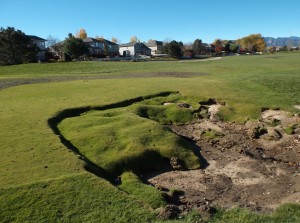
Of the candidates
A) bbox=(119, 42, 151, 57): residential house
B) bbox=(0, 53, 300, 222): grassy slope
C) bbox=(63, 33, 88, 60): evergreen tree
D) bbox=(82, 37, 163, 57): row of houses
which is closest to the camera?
bbox=(0, 53, 300, 222): grassy slope

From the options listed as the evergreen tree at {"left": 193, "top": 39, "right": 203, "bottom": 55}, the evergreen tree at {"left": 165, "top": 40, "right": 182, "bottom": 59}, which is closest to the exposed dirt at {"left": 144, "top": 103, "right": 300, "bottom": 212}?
the evergreen tree at {"left": 165, "top": 40, "right": 182, "bottom": 59}

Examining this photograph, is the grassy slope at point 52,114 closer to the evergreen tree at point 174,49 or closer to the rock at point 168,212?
the rock at point 168,212

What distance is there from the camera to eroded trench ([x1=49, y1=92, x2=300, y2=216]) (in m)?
11.2

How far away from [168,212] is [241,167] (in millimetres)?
5900

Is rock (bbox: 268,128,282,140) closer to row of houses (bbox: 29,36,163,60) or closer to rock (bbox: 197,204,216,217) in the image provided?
rock (bbox: 197,204,216,217)

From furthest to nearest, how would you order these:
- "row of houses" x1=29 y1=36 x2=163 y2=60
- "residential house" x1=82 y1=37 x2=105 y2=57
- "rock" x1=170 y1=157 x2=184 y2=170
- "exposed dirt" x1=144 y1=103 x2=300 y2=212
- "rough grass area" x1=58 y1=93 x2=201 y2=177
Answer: "residential house" x1=82 y1=37 x2=105 y2=57 < "row of houses" x1=29 y1=36 x2=163 y2=60 < "rock" x1=170 y1=157 x2=184 y2=170 < "rough grass area" x1=58 y1=93 x2=201 y2=177 < "exposed dirt" x1=144 y1=103 x2=300 y2=212

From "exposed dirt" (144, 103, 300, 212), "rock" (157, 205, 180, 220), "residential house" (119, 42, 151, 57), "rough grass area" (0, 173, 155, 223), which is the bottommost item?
"residential house" (119, 42, 151, 57)

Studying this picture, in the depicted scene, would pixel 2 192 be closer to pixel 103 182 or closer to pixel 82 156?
pixel 103 182

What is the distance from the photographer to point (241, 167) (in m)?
14.2

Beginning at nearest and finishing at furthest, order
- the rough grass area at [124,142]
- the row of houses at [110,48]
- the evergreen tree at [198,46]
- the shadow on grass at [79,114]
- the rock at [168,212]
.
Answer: the rock at [168,212], the shadow on grass at [79,114], the rough grass area at [124,142], the row of houses at [110,48], the evergreen tree at [198,46]

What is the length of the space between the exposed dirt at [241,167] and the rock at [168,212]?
0.75 m

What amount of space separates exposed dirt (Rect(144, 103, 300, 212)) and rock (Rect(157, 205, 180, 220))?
29.5 inches

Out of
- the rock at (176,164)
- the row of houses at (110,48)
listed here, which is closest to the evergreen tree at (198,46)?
the row of houses at (110,48)

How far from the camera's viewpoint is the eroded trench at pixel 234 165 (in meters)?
11.2
